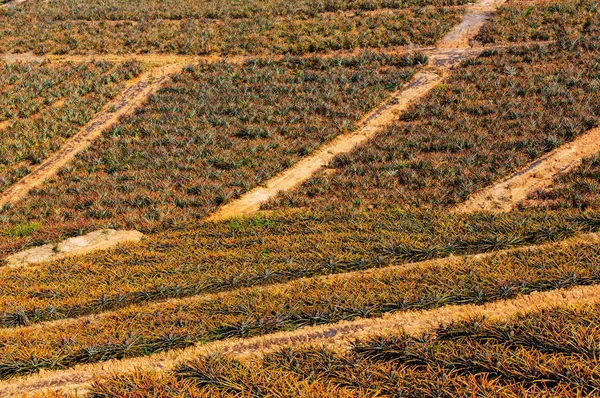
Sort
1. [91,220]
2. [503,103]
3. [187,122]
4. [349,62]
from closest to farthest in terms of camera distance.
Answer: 1. [91,220]
2. [503,103]
3. [187,122]
4. [349,62]

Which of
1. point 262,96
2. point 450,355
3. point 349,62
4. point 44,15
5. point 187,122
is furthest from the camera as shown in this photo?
Result: point 44,15

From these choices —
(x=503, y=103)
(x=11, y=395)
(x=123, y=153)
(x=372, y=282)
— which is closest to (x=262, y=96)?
(x=123, y=153)

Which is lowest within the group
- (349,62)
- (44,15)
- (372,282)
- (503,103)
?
(372,282)

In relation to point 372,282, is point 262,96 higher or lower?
higher

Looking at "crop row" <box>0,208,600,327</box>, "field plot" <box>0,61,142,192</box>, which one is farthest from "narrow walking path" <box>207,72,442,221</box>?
"field plot" <box>0,61,142,192</box>

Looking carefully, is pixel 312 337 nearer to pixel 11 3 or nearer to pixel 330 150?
pixel 330 150

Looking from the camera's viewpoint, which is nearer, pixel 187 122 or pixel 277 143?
pixel 277 143

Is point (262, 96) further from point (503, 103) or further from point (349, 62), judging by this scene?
point (503, 103)

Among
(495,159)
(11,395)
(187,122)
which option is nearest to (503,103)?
(495,159)
